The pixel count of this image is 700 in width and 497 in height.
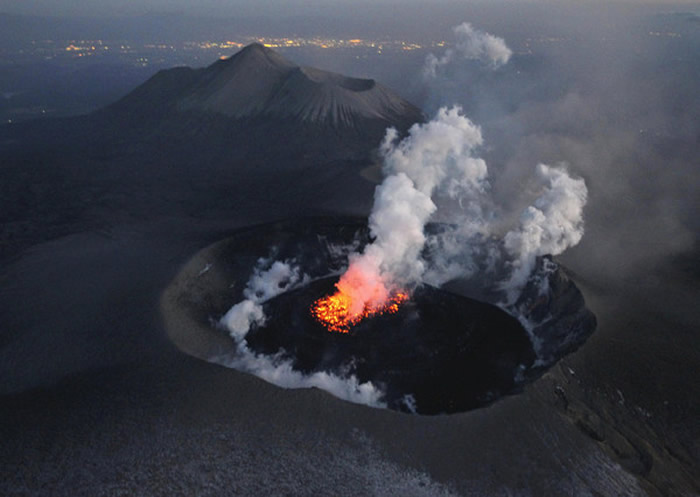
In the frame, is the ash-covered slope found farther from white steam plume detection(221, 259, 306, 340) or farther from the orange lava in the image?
the orange lava

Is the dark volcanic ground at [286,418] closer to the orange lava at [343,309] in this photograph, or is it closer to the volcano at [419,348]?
the volcano at [419,348]

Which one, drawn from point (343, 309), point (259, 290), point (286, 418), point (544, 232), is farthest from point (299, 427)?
point (544, 232)

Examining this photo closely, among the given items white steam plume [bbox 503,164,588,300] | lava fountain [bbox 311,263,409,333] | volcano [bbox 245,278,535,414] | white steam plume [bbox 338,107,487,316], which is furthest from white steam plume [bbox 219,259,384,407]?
white steam plume [bbox 503,164,588,300]

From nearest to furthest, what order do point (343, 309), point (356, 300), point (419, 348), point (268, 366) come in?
1. point (268, 366)
2. point (419, 348)
3. point (343, 309)
4. point (356, 300)

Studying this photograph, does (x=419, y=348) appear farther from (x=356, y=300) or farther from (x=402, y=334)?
(x=356, y=300)

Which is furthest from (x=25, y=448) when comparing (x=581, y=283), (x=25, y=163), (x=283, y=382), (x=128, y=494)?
(x=25, y=163)

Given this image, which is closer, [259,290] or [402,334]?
[402,334]

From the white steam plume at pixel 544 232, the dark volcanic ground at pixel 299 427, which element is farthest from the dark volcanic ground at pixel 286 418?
the white steam plume at pixel 544 232
